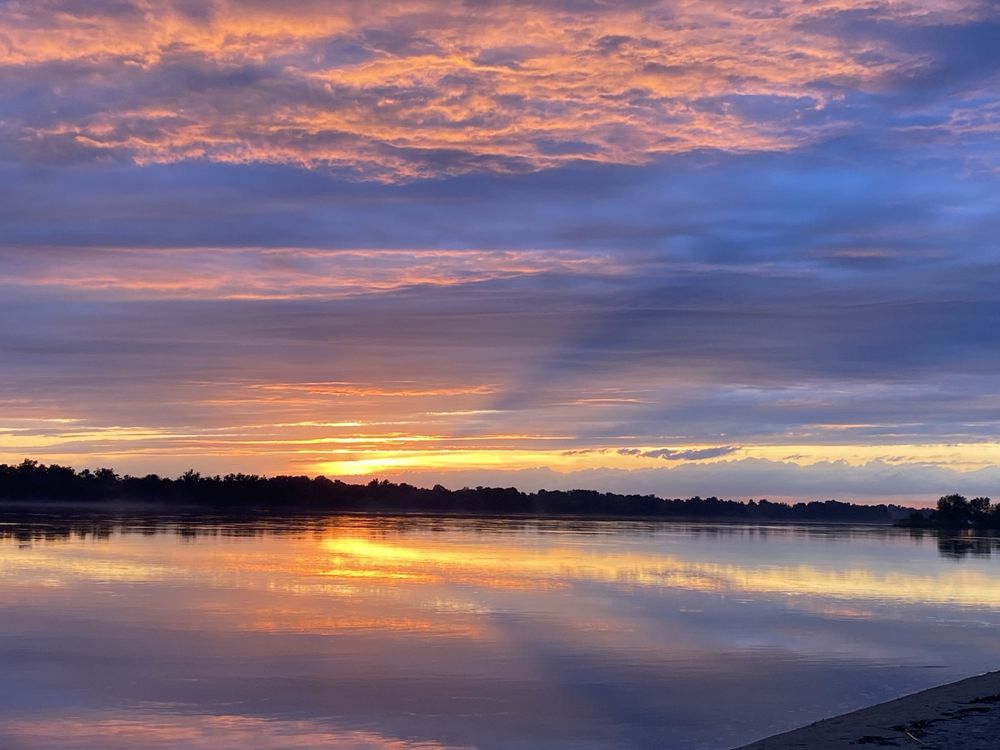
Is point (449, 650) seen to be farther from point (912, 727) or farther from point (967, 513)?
point (967, 513)

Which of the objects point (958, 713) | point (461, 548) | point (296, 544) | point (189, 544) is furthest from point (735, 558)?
point (958, 713)

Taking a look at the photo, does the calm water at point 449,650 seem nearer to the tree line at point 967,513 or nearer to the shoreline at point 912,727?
the shoreline at point 912,727

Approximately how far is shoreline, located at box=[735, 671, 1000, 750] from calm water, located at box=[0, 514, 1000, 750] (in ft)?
2.91

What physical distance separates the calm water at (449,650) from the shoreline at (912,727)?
886 millimetres

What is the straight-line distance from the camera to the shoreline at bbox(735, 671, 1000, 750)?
47.9 ft

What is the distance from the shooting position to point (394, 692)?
18.4 metres

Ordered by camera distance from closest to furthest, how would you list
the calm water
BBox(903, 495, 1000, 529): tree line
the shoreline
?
the shoreline → the calm water → BBox(903, 495, 1000, 529): tree line

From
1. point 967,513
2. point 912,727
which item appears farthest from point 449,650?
point 967,513

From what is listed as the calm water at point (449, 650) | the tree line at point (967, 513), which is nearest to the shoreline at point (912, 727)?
the calm water at point (449, 650)

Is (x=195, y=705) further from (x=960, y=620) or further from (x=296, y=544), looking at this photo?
(x=296, y=544)

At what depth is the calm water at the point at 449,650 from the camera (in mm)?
16312

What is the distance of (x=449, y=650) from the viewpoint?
74.2 ft

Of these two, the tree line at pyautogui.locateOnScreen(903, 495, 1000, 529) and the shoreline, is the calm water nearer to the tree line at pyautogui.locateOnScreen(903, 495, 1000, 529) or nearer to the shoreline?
the shoreline

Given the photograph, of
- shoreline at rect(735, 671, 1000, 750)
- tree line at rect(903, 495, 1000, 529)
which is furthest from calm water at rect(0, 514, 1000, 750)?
tree line at rect(903, 495, 1000, 529)
